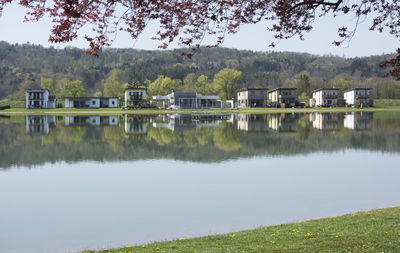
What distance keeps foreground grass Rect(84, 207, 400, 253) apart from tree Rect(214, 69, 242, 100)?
12135 centimetres

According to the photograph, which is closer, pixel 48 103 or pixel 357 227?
pixel 357 227

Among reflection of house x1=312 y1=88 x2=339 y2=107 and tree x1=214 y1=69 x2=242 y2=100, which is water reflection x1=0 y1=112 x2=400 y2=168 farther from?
tree x1=214 y1=69 x2=242 y2=100

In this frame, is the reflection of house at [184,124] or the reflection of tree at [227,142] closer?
the reflection of tree at [227,142]

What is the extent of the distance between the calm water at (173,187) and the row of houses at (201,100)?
260 ft

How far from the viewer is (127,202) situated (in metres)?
15.7

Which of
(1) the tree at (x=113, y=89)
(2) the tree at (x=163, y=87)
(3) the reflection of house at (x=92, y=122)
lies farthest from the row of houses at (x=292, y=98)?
(3) the reflection of house at (x=92, y=122)

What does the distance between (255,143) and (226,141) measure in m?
3.12

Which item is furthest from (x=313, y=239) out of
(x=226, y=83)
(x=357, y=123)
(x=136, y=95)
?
(x=226, y=83)

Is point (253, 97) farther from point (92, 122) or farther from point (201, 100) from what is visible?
point (92, 122)

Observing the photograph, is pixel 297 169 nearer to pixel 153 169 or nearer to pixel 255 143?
pixel 153 169

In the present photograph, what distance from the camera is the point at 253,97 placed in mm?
120625

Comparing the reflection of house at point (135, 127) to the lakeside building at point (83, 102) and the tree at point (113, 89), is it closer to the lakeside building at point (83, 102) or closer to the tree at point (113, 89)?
the lakeside building at point (83, 102)

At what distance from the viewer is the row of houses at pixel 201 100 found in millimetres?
112562

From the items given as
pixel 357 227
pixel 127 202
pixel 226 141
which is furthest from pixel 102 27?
pixel 226 141
